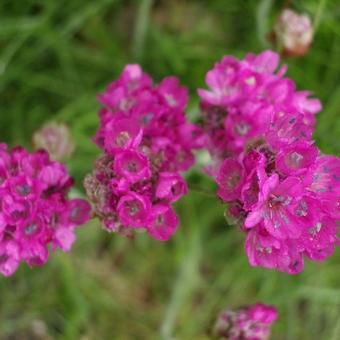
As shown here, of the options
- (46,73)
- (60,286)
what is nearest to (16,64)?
(46,73)

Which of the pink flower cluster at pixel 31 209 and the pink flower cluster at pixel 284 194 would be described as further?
the pink flower cluster at pixel 31 209

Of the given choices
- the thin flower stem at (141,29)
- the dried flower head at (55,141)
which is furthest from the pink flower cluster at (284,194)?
the thin flower stem at (141,29)

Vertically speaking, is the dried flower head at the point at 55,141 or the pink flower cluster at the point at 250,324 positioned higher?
the dried flower head at the point at 55,141

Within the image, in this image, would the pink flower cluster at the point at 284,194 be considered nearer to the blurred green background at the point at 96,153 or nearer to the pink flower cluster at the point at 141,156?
the pink flower cluster at the point at 141,156

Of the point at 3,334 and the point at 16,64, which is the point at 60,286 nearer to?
the point at 3,334

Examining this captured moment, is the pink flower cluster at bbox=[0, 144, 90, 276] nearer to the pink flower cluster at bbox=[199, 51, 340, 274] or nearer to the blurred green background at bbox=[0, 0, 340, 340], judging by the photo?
the pink flower cluster at bbox=[199, 51, 340, 274]

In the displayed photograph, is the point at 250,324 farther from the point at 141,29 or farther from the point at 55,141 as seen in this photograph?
the point at 141,29

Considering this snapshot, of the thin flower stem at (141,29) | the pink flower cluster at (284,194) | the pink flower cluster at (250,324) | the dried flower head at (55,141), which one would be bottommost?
the pink flower cluster at (250,324)
